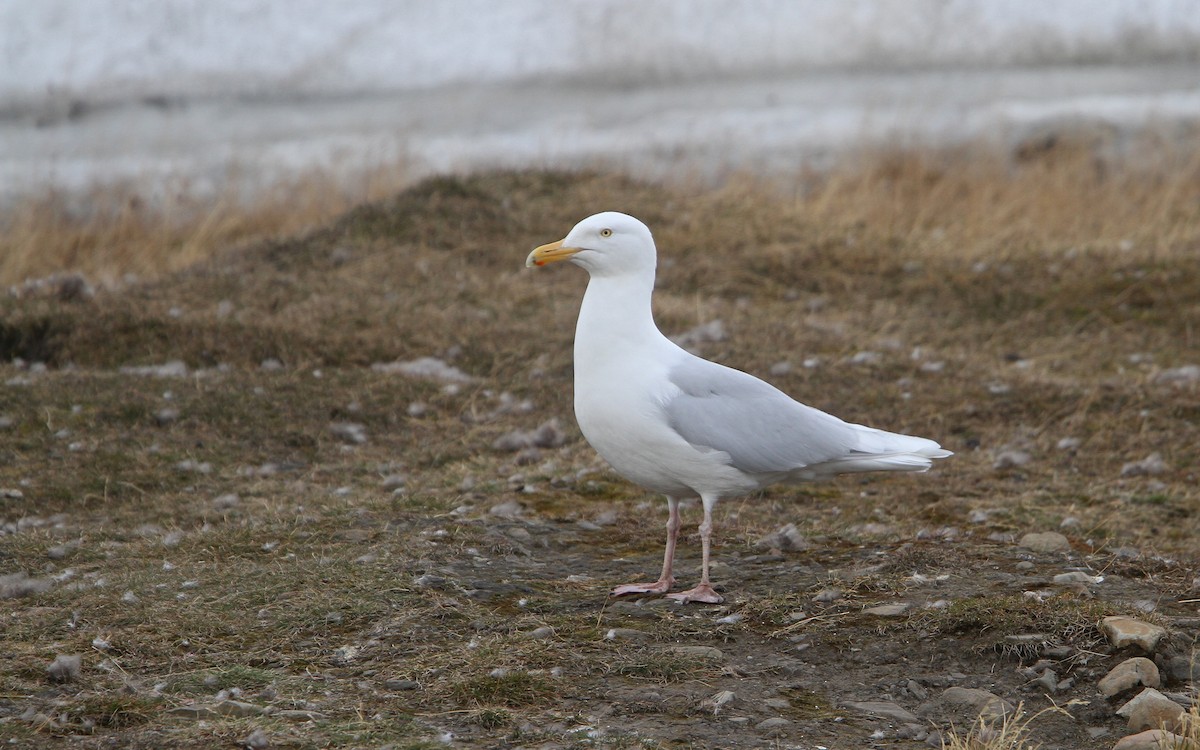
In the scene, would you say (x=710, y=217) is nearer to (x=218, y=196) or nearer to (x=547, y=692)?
(x=218, y=196)

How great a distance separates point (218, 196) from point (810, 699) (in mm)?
9554

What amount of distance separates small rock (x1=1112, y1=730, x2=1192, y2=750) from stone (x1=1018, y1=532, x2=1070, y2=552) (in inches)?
66.9

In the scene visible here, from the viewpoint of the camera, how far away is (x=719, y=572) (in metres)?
4.72

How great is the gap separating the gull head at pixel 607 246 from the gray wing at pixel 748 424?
1.35 ft

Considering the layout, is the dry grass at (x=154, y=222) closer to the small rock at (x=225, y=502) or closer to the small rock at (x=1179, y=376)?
the small rock at (x=225, y=502)

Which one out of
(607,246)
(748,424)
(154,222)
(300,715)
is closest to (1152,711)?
(748,424)

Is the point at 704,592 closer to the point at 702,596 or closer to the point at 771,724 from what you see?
the point at 702,596

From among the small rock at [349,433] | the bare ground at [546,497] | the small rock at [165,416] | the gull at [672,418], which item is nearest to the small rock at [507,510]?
the bare ground at [546,497]

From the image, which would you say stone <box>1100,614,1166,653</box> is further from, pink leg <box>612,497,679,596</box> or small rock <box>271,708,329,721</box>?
small rock <box>271,708,329,721</box>

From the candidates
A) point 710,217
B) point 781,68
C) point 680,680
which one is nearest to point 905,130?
point 781,68

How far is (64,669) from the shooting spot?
359 cm

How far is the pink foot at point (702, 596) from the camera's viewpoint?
4324mm

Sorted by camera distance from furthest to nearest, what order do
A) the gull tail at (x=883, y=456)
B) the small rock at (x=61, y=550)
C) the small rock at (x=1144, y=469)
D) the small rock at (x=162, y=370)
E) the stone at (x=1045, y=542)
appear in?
the small rock at (x=162, y=370) → the small rock at (x=1144, y=469) → the stone at (x=1045, y=542) → the small rock at (x=61, y=550) → the gull tail at (x=883, y=456)

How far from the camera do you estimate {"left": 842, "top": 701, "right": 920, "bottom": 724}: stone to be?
3.47 meters
